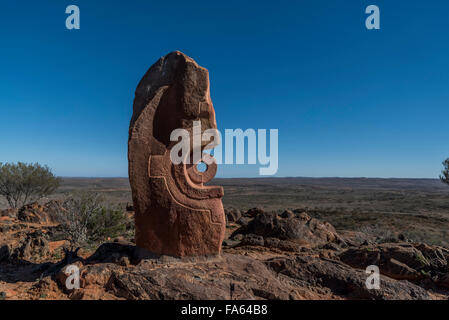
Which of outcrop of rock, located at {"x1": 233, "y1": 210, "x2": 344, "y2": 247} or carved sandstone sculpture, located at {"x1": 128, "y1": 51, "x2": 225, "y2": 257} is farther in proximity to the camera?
outcrop of rock, located at {"x1": 233, "y1": 210, "x2": 344, "y2": 247}

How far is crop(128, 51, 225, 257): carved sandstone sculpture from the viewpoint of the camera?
535 centimetres

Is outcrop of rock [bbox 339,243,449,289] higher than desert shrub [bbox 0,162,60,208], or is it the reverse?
desert shrub [bbox 0,162,60,208]

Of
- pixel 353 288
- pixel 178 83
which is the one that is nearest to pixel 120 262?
pixel 178 83

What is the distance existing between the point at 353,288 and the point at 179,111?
4.70m

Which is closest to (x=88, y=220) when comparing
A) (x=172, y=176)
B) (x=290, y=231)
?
(x=172, y=176)

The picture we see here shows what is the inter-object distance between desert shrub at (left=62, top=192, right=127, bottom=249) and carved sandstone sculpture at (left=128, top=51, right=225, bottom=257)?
4709mm

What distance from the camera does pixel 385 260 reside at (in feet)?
19.9

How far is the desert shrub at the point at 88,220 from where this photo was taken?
29.9 feet

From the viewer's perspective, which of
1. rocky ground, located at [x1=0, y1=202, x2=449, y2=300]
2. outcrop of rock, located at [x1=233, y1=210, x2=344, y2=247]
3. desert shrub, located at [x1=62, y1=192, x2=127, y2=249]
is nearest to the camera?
rocky ground, located at [x1=0, y1=202, x2=449, y2=300]

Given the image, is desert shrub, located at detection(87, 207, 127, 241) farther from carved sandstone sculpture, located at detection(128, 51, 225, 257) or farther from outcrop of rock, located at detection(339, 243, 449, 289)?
outcrop of rock, located at detection(339, 243, 449, 289)

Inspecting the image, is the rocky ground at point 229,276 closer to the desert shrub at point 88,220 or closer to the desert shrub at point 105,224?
the desert shrub at point 88,220

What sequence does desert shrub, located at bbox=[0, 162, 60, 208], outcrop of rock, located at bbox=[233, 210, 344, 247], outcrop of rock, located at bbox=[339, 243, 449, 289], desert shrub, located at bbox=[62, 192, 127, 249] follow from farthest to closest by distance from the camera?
1. desert shrub, located at bbox=[0, 162, 60, 208]
2. outcrop of rock, located at bbox=[233, 210, 344, 247]
3. desert shrub, located at bbox=[62, 192, 127, 249]
4. outcrop of rock, located at bbox=[339, 243, 449, 289]

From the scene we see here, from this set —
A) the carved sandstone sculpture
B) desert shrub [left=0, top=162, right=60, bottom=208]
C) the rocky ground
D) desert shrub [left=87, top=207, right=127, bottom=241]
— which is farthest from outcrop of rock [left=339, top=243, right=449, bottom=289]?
desert shrub [left=0, top=162, right=60, bottom=208]
